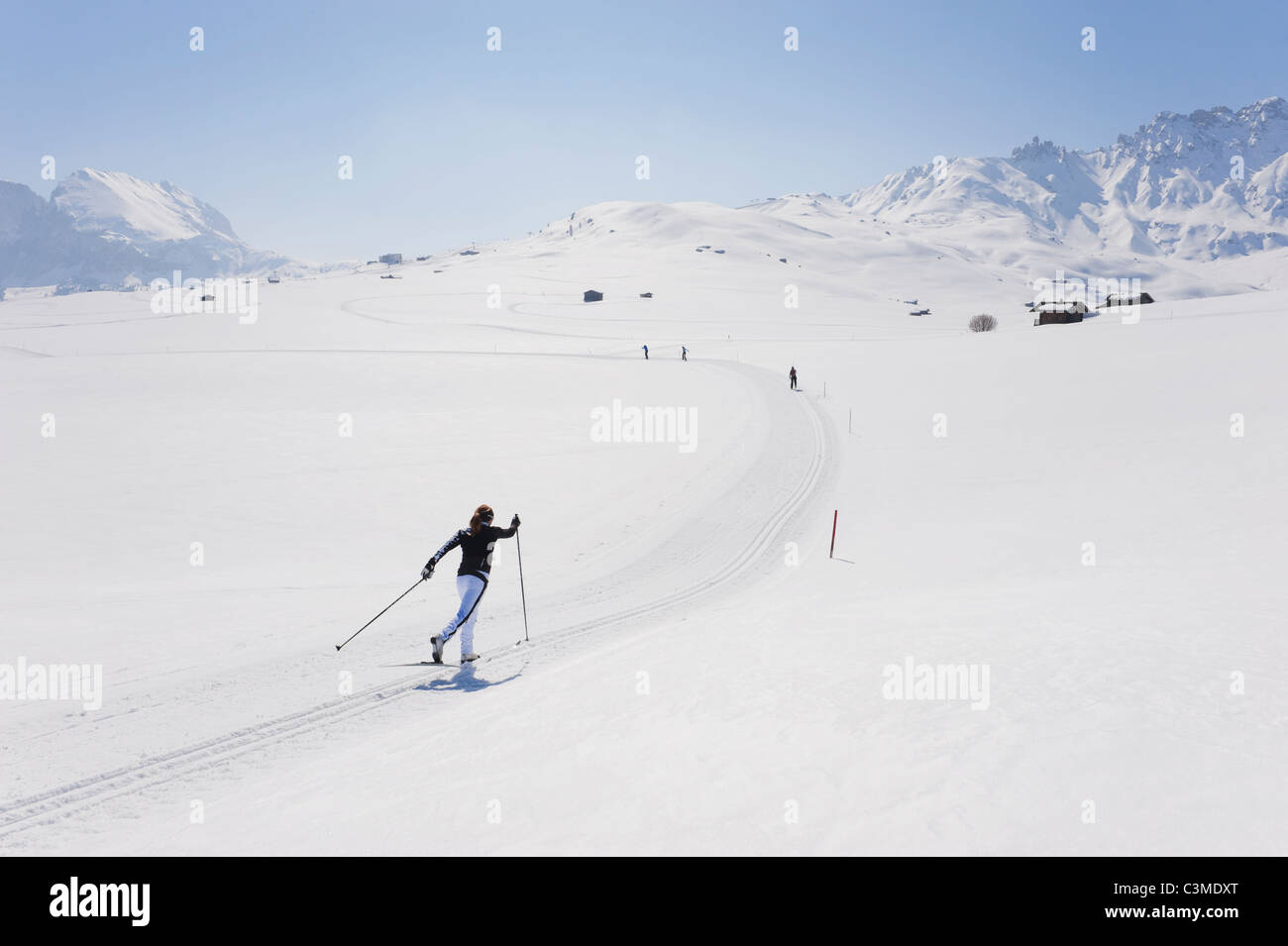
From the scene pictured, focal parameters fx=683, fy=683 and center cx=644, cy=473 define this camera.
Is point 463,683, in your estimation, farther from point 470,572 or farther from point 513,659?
point 470,572

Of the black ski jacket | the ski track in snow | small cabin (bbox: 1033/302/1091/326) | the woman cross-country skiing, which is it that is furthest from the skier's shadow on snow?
small cabin (bbox: 1033/302/1091/326)

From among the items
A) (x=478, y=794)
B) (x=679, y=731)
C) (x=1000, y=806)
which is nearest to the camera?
(x=1000, y=806)

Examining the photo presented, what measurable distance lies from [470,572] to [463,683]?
174 cm

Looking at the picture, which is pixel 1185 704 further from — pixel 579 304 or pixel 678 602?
pixel 579 304

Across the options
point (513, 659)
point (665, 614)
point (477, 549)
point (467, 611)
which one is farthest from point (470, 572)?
point (665, 614)

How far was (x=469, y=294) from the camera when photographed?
111 metres

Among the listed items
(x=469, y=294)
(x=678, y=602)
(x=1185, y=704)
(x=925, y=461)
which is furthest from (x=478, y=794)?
(x=469, y=294)

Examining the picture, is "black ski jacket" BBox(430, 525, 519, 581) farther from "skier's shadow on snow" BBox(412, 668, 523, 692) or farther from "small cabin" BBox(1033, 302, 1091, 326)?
"small cabin" BBox(1033, 302, 1091, 326)

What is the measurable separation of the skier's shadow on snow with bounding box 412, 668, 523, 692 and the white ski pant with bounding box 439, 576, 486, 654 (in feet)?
1.58

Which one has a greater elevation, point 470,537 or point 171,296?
point 171,296

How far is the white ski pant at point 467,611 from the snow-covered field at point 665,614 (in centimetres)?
50

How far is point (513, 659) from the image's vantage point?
35.8 ft
